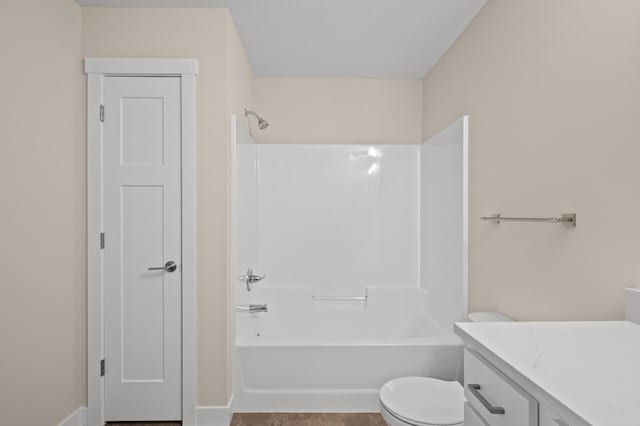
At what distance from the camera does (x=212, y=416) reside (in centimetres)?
228

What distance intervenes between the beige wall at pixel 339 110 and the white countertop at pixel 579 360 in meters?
2.60

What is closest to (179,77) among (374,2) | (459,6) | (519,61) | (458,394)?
(374,2)

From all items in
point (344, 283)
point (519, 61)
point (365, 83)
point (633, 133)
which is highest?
point (365, 83)

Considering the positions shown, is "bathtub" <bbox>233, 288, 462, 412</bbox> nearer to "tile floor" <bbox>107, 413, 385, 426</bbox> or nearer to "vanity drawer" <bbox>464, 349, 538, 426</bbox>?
"tile floor" <bbox>107, 413, 385, 426</bbox>

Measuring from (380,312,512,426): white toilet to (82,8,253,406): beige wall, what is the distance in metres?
1.00

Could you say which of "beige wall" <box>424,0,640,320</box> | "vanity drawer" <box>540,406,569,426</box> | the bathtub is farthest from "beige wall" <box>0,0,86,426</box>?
"beige wall" <box>424,0,640,320</box>

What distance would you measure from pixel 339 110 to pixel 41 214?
2.41m

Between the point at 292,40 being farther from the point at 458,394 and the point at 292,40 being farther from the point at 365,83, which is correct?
the point at 458,394

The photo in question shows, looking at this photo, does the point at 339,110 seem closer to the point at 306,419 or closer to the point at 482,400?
the point at 306,419

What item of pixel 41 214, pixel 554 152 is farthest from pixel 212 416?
pixel 554 152

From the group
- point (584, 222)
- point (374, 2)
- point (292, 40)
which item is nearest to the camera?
point (584, 222)

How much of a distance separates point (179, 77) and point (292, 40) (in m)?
0.87

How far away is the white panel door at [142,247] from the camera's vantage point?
2.30 m

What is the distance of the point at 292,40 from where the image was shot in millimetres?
2725
